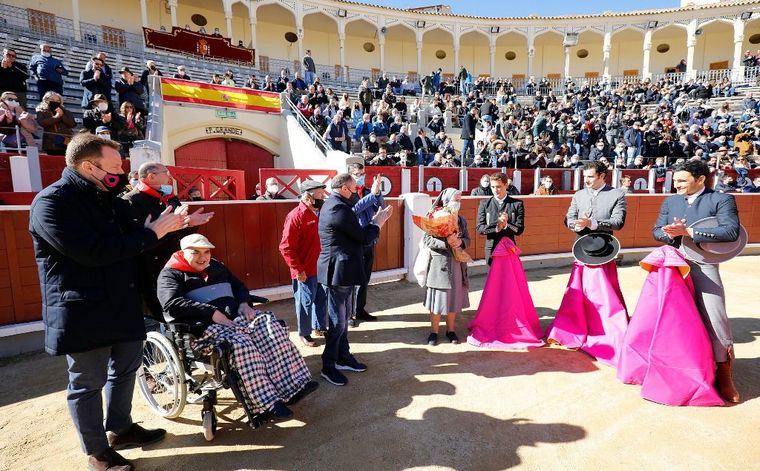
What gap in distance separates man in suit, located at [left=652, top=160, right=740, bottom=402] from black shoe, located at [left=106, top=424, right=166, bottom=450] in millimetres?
3918

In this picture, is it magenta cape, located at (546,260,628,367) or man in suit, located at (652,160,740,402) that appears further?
magenta cape, located at (546,260,628,367)

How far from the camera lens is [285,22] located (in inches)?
1041

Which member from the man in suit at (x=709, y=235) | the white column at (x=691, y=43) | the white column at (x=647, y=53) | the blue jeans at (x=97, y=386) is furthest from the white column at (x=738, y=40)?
the blue jeans at (x=97, y=386)

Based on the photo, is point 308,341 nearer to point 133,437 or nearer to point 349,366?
point 349,366

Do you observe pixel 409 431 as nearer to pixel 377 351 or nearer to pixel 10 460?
pixel 377 351

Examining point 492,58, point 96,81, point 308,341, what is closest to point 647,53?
point 492,58

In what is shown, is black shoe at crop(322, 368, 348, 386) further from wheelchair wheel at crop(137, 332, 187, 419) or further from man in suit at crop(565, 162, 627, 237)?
man in suit at crop(565, 162, 627, 237)

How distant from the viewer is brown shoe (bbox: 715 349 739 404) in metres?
3.15

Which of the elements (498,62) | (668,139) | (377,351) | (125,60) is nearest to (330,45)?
(498,62)

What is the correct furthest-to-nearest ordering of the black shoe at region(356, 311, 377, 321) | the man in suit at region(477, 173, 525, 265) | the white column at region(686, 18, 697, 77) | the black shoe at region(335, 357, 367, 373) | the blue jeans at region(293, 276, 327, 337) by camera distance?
1. the white column at region(686, 18, 697, 77)
2. the black shoe at region(356, 311, 377, 321)
3. the man in suit at region(477, 173, 525, 265)
4. the blue jeans at region(293, 276, 327, 337)
5. the black shoe at region(335, 357, 367, 373)

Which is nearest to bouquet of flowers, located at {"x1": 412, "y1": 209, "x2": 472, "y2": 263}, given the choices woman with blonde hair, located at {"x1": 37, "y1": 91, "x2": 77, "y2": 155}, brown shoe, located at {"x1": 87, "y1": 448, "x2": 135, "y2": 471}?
brown shoe, located at {"x1": 87, "y1": 448, "x2": 135, "y2": 471}

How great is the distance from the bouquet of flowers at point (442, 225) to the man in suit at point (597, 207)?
1.09 m

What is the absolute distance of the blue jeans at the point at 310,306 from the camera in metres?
4.37

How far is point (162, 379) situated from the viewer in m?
3.10
